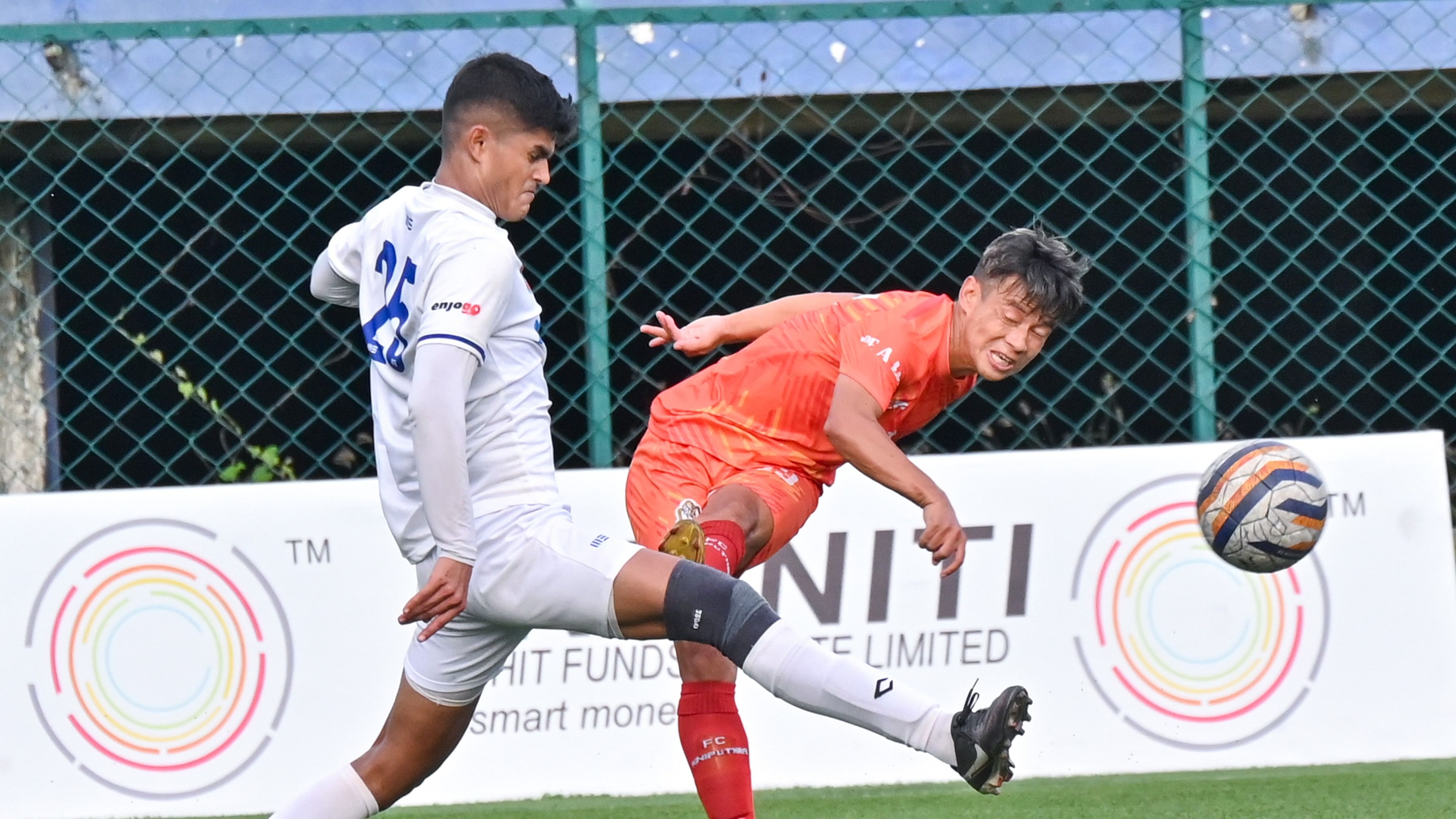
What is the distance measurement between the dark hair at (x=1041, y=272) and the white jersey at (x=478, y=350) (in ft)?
4.07

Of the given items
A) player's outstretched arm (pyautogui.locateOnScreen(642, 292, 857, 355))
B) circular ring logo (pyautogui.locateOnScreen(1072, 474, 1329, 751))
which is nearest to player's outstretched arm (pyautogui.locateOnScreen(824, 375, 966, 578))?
player's outstretched arm (pyautogui.locateOnScreen(642, 292, 857, 355))

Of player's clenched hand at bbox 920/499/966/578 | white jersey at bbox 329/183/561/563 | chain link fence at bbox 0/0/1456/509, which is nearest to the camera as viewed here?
white jersey at bbox 329/183/561/563

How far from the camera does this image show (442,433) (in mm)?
2986

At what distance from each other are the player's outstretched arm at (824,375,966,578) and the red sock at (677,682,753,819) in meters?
0.61

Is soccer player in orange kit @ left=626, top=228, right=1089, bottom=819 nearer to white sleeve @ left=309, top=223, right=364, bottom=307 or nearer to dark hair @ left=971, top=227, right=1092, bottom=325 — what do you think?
dark hair @ left=971, top=227, right=1092, bottom=325

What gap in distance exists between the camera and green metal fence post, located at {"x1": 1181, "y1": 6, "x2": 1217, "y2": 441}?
19.1ft

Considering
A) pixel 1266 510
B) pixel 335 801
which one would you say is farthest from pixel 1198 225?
pixel 335 801

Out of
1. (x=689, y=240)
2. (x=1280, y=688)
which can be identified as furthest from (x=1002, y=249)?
(x=689, y=240)

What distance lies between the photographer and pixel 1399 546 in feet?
18.0

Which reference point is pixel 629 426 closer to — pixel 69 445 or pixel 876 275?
pixel 876 275

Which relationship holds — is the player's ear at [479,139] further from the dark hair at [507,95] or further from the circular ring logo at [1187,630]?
the circular ring logo at [1187,630]

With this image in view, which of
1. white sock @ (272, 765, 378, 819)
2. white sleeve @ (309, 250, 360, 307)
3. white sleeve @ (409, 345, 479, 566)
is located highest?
white sleeve @ (309, 250, 360, 307)

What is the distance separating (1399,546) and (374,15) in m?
3.95

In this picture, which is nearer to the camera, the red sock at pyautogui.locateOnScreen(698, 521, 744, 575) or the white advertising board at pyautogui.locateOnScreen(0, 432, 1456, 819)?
the red sock at pyautogui.locateOnScreen(698, 521, 744, 575)
